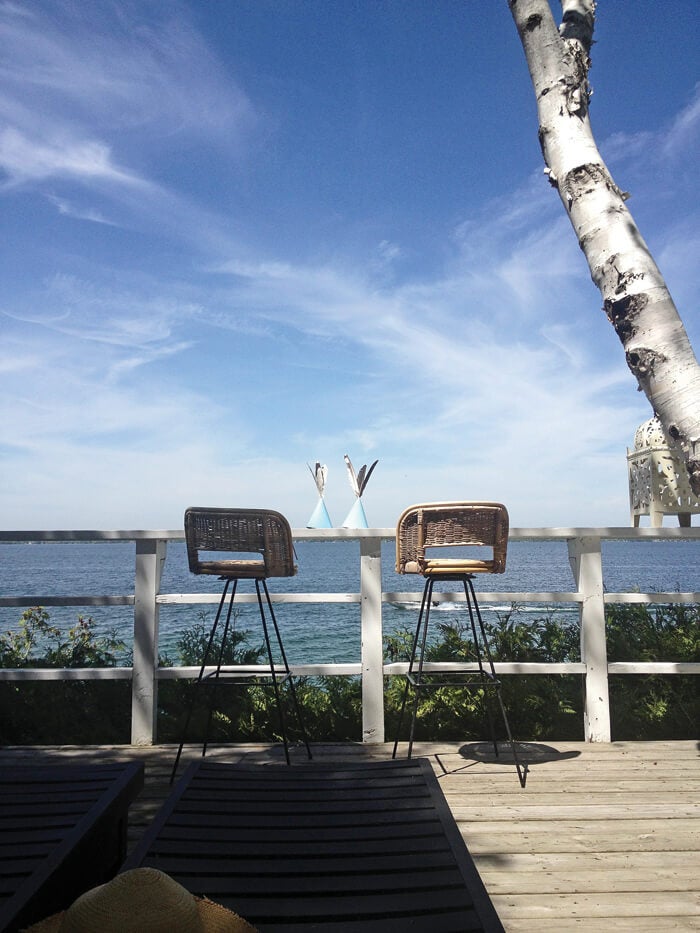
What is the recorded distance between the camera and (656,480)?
21.4 feet

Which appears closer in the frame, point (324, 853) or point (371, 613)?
point (324, 853)

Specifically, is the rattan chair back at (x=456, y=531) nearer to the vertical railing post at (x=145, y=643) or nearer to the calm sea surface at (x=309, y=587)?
the calm sea surface at (x=309, y=587)

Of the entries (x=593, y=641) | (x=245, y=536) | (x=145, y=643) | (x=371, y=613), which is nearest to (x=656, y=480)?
(x=593, y=641)

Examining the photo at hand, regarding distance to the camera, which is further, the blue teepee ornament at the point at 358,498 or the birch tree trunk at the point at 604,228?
the blue teepee ornament at the point at 358,498

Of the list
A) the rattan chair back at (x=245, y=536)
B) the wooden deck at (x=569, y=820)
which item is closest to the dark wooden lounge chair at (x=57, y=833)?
the wooden deck at (x=569, y=820)

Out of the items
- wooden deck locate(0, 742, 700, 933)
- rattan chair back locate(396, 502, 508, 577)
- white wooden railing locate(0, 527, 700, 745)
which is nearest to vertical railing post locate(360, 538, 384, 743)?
white wooden railing locate(0, 527, 700, 745)

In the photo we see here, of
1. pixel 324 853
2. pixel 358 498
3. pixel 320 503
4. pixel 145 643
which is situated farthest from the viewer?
pixel 320 503

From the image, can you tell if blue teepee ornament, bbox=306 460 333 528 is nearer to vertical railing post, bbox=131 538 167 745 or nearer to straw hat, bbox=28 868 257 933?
vertical railing post, bbox=131 538 167 745

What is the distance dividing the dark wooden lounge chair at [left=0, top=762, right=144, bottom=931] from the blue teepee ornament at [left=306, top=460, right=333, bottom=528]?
4263 mm

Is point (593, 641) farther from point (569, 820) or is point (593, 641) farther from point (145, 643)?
point (145, 643)

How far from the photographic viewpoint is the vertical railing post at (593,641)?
12.1ft

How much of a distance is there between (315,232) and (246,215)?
1.53 meters

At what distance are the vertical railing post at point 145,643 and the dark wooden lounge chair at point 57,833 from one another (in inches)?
69.8

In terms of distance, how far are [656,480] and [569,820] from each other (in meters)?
4.66
